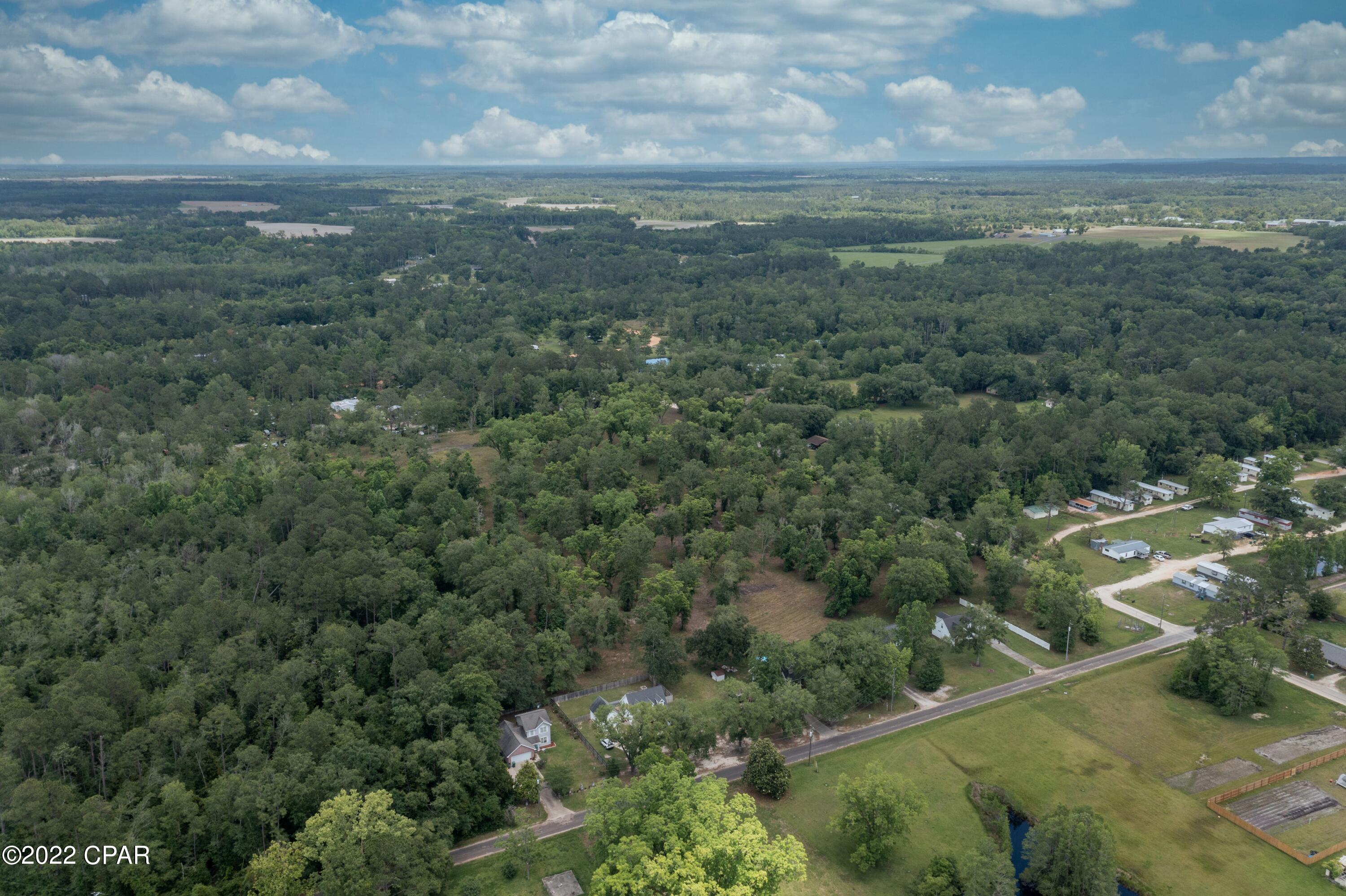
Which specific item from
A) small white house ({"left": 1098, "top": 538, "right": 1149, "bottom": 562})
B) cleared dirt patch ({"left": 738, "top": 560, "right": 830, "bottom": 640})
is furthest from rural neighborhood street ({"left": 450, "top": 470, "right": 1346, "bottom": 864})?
cleared dirt patch ({"left": 738, "top": 560, "right": 830, "bottom": 640})

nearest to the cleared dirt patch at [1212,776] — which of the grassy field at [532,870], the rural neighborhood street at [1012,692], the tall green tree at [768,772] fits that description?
the rural neighborhood street at [1012,692]

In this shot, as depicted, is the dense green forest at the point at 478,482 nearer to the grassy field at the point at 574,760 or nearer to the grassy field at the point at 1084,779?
the grassy field at the point at 574,760

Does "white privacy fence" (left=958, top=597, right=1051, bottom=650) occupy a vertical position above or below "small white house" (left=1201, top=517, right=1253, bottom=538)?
below

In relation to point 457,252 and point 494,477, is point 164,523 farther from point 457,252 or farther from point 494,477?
point 457,252

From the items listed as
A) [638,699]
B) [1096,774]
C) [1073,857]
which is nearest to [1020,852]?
[1073,857]

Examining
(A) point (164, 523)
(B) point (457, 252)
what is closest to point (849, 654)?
(A) point (164, 523)

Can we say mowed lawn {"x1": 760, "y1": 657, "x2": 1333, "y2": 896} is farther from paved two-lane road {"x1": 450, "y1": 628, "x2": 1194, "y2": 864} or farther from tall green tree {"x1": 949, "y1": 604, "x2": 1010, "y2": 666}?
tall green tree {"x1": 949, "y1": 604, "x2": 1010, "y2": 666}
